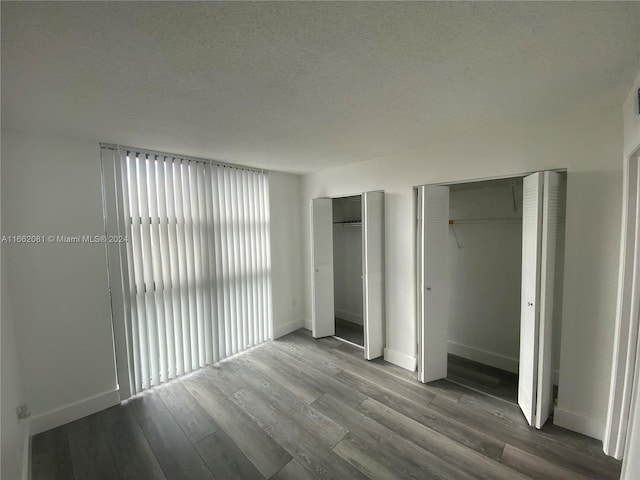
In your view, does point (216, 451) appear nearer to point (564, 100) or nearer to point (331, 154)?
point (331, 154)

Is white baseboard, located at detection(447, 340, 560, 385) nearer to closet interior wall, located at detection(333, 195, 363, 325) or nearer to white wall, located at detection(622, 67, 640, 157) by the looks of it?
closet interior wall, located at detection(333, 195, 363, 325)

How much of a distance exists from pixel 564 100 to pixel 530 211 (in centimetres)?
80

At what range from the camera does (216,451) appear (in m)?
1.82

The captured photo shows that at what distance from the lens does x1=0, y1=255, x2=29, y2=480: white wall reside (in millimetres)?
1333

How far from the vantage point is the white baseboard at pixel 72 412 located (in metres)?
2.00

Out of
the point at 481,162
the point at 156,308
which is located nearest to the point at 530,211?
the point at 481,162

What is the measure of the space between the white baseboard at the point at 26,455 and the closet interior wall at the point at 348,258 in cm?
376

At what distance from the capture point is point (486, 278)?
296cm

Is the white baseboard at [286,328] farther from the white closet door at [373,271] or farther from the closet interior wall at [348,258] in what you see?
the white closet door at [373,271]

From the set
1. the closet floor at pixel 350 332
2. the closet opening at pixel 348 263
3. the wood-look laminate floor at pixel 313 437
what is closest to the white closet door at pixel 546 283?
the wood-look laminate floor at pixel 313 437

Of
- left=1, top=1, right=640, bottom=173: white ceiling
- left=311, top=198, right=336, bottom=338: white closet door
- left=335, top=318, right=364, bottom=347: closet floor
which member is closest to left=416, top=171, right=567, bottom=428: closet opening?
left=1, top=1, right=640, bottom=173: white ceiling

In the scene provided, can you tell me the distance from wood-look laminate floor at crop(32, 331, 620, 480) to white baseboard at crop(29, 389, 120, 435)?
0.07 meters

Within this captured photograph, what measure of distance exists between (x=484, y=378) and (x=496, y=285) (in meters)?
1.06

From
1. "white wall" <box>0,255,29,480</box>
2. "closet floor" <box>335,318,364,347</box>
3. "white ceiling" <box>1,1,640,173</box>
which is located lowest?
"closet floor" <box>335,318,364,347</box>
